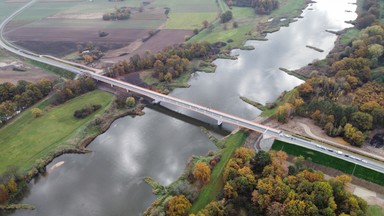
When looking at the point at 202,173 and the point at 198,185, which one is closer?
the point at 202,173

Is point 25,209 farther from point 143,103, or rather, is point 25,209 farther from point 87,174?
point 143,103

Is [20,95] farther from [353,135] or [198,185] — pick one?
[353,135]

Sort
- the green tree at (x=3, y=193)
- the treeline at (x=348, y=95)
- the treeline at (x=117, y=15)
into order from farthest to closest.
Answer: the treeline at (x=117, y=15) < the treeline at (x=348, y=95) < the green tree at (x=3, y=193)

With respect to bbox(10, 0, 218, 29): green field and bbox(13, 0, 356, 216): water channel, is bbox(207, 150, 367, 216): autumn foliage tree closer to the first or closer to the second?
bbox(13, 0, 356, 216): water channel

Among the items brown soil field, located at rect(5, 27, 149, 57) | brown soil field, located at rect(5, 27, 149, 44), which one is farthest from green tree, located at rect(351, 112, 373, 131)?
brown soil field, located at rect(5, 27, 149, 44)

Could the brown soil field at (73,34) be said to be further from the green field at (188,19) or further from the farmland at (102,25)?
the green field at (188,19)

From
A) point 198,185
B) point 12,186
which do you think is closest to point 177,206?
point 198,185

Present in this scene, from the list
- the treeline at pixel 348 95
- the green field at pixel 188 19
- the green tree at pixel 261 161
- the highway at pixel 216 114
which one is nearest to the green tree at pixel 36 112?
the highway at pixel 216 114
